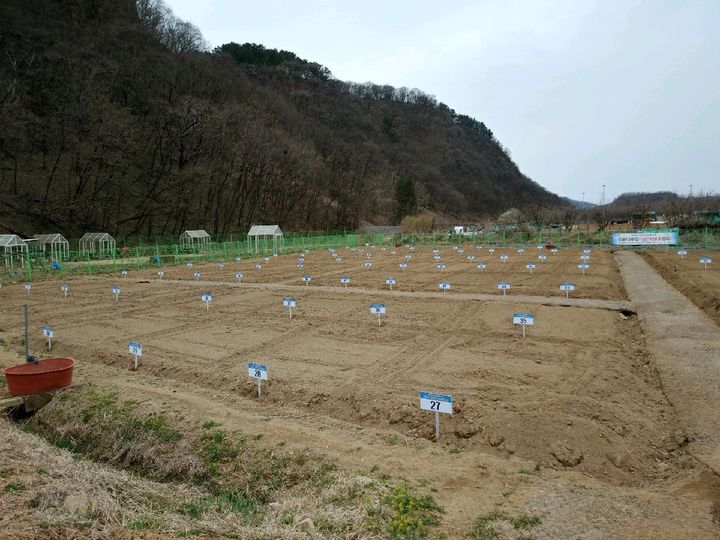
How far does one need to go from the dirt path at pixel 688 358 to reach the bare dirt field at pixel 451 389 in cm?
20

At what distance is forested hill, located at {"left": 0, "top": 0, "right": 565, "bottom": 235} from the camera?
143 feet

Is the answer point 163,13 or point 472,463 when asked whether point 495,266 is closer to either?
point 472,463

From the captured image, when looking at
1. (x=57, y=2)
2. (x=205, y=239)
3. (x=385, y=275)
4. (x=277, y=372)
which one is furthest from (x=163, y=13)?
(x=277, y=372)

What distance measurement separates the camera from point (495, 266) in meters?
27.7

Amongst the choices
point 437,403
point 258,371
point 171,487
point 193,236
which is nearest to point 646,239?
point 193,236

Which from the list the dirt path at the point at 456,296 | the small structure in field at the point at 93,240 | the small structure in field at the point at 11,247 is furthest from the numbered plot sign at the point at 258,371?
the small structure in field at the point at 93,240

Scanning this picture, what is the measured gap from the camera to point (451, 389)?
7.62 meters

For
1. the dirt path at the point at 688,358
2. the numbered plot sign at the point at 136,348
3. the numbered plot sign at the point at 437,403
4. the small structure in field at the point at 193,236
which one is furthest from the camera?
the small structure in field at the point at 193,236

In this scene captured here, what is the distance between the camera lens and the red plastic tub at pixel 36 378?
755cm

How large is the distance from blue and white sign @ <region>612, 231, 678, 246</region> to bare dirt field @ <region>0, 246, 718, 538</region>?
81.3 feet

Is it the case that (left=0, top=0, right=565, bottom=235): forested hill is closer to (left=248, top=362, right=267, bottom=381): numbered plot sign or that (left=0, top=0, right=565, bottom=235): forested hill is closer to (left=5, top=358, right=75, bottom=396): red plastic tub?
(left=5, top=358, right=75, bottom=396): red plastic tub

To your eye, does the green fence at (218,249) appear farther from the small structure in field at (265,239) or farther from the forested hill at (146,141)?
the forested hill at (146,141)

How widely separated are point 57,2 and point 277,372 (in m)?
66.6

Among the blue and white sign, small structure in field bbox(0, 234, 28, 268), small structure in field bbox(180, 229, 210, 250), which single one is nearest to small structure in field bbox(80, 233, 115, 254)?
small structure in field bbox(0, 234, 28, 268)
